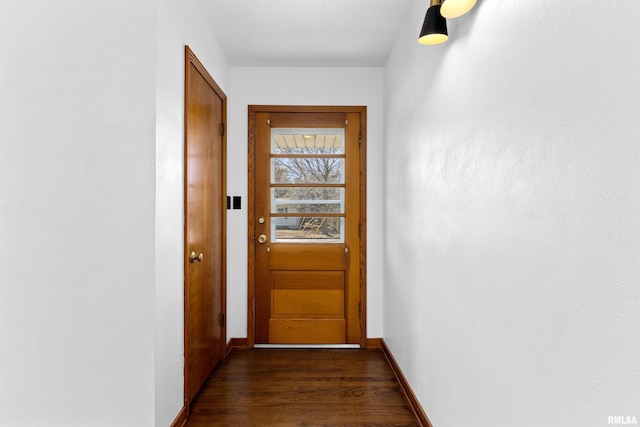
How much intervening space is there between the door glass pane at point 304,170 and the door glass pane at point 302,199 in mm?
72

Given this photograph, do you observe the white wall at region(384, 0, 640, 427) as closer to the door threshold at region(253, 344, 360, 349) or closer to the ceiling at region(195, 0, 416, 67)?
the ceiling at region(195, 0, 416, 67)

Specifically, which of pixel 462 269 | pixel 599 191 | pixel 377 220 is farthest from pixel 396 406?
pixel 599 191

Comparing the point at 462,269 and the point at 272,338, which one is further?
the point at 272,338

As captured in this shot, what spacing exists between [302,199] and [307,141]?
0.52 metres

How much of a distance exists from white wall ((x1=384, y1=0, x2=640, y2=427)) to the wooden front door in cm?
148

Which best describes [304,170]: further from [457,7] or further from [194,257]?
[457,7]

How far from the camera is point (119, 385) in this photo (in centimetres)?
100

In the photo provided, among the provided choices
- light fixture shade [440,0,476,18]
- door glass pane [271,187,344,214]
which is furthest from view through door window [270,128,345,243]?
light fixture shade [440,0,476,18]

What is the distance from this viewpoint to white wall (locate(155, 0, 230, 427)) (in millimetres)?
1762

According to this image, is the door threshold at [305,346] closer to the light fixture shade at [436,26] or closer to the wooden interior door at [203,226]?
the wooden interior door at [203,226]

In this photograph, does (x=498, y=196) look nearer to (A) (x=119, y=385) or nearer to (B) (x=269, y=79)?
(A) (x=119, y=385)

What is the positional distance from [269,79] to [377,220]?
158 centimetres

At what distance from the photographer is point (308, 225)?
3383mm

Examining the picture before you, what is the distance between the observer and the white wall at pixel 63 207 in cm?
62
